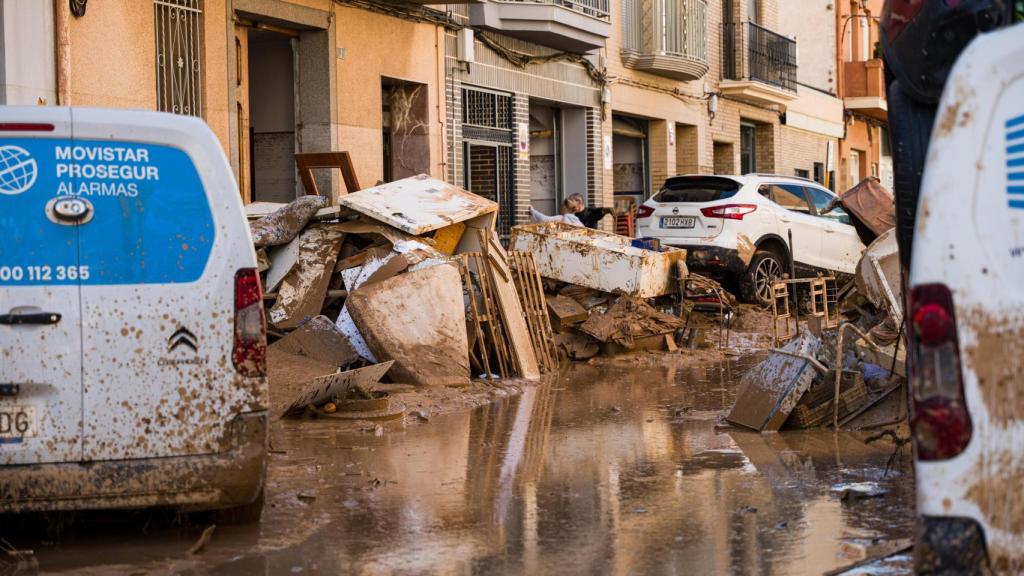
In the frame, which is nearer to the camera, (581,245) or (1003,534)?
(1003,534)

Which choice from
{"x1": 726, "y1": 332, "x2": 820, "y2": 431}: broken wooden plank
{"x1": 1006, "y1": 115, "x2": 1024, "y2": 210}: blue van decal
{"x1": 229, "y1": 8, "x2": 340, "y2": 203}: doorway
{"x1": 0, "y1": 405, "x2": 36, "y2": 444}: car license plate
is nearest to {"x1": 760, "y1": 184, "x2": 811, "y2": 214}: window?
{"x1": 229, "y1": 8, "x2": 340, "y2": 203}: doorway

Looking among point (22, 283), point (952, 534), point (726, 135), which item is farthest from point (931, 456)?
point (726, 135)

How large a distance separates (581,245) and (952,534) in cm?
1126

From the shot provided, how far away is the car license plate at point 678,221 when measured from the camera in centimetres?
1834

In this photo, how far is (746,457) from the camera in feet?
26.7

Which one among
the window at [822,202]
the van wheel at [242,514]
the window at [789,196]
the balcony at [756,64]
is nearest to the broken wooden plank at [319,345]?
the van wheel at [242,514]

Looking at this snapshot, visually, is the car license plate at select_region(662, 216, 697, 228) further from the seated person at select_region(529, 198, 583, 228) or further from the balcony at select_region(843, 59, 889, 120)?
the balcony at select_region(843, 59, 889, 120)

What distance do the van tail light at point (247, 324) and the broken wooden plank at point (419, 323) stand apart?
5.20 m

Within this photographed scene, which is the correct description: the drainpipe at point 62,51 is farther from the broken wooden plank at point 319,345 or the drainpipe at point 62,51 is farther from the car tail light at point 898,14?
the car tail light at point 898,14

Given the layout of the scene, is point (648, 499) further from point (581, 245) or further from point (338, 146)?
point (338, 146)

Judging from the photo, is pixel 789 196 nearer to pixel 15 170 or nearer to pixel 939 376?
pixel 15 170

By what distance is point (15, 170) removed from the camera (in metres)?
5.53

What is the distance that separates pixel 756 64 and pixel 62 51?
20.1 metres

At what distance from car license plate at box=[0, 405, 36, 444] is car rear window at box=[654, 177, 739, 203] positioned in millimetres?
13775
